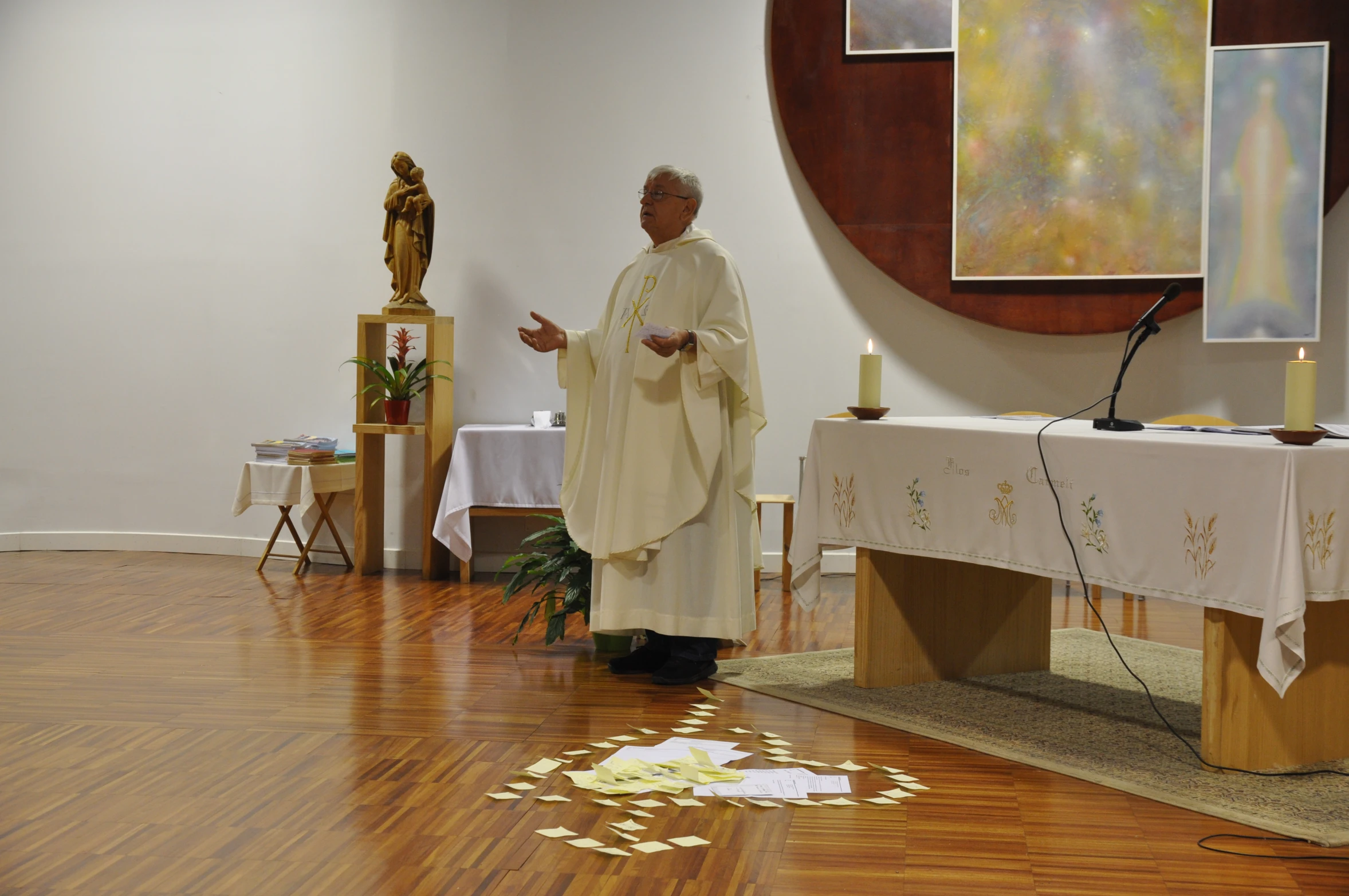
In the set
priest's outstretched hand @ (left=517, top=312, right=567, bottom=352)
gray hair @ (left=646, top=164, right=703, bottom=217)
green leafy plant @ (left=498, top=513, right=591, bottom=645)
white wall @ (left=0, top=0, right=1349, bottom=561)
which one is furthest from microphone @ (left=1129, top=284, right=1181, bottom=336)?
white wall @ (left=0, top=0, right=1349, bottom=561)

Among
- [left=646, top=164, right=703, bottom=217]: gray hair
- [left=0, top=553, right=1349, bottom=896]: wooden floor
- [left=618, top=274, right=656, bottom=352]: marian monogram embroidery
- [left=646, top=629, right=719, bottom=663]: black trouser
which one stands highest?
[left=646, top=164, right=703, bottom=217]: gray hair

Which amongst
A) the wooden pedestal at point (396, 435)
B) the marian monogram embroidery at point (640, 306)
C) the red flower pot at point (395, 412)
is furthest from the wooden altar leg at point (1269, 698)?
the red flower pot at point (395, 412)

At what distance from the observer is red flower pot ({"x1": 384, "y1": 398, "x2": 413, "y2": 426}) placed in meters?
6.55

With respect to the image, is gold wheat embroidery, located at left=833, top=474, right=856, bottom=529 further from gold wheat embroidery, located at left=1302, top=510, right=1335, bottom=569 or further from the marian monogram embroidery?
gold wheat embroidery, located at left=1302, top=510, right=1335, bottom=569

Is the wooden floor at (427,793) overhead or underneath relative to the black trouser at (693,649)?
underneath

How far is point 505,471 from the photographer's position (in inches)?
253

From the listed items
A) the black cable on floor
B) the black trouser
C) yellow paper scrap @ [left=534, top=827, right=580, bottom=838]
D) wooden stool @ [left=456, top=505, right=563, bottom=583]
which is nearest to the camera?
A: the black cable on floor

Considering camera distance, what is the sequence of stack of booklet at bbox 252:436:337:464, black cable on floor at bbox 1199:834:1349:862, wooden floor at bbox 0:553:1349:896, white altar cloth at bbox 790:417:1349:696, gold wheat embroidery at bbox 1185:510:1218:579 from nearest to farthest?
wooden floor at bbox 0:553:1349:896 < black cable on floor at bbox 1199:834:1349:862 < white altar cloth at bbox 790:417:1349:696 < gold wheat embroidery at bbox 1185:510:1218:579 < stack of booklet at bbox 252:436:337:464

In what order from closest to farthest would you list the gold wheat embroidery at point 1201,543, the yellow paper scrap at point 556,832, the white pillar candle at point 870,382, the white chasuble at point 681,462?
the yellow paper scrap at point 556,832 < the gold wheat embroidery at point 1201,543 < the white pillar candle at point 870,382 < the white chasuble at point 681,462

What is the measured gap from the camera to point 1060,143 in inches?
250

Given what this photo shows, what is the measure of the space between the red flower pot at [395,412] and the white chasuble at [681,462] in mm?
2488

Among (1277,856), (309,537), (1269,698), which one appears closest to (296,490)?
(309,537)

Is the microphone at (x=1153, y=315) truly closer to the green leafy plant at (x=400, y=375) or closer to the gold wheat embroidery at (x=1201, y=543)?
the gold wheat embroidery at (x=1201, y=543)

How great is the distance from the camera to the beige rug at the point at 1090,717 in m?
2.96
